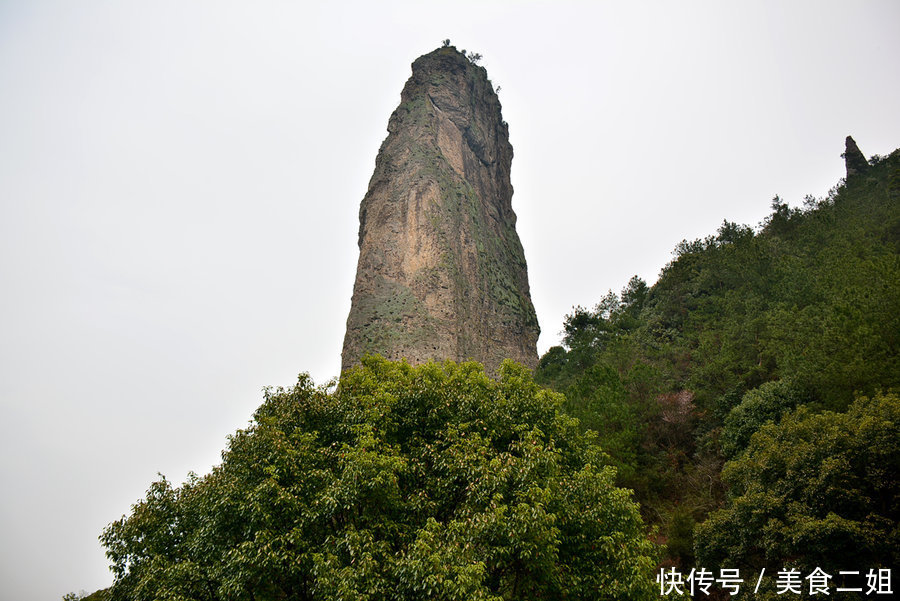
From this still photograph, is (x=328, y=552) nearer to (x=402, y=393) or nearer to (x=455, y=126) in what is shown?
(x=402, y=393)

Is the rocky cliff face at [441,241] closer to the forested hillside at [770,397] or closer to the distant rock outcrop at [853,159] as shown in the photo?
the forested hillside at [770,397]

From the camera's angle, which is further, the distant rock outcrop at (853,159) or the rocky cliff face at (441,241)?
the distant rock outcrop at (853,159)

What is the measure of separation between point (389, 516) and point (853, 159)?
64299mm

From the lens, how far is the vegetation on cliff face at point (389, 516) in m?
8.83

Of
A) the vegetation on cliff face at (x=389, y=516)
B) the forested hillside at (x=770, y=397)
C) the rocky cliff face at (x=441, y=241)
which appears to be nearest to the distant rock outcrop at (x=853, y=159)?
the forested hillside at (x=770, y=397)

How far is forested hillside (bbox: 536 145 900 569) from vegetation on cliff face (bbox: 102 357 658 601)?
4.59 meters

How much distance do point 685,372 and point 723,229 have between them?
22.4 metres

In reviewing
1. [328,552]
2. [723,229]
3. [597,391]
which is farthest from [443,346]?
[723,229]

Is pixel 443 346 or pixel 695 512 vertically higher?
pixel 443 346

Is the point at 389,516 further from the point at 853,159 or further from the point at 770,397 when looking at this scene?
the point at 853,159

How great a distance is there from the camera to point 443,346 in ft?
110

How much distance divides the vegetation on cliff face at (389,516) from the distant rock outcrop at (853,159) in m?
58.1

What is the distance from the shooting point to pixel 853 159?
5316 centimetres

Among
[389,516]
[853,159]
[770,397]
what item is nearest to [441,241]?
[770,397]
